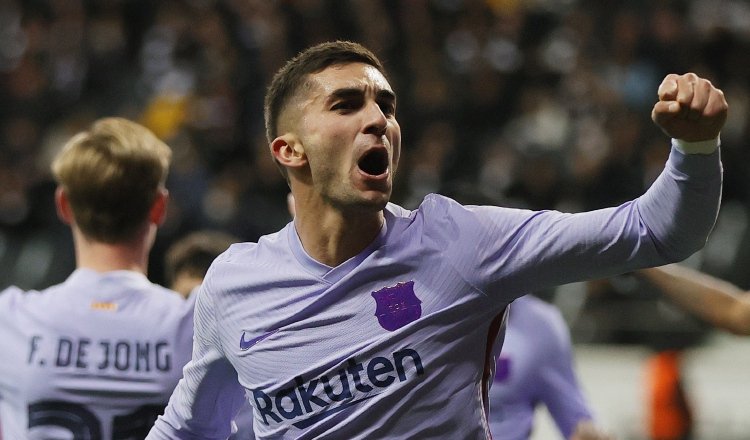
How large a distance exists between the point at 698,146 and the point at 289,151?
3.66 feet

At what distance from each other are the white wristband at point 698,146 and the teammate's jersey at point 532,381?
2635 mm

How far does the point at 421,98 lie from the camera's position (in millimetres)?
12891

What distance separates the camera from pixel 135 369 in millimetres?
3604

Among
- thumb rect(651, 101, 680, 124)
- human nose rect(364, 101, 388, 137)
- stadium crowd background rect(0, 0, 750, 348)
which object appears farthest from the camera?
stadium crowd background rect(0, 0, 750, 348)

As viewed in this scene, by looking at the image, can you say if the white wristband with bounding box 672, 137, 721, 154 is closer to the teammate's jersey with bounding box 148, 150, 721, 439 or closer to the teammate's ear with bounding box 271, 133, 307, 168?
the teammate's jersey with bounding box 148, 150, 721, 439

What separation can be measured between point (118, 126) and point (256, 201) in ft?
27.3

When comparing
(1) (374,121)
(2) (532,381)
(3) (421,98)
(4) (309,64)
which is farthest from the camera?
(3) (421,98)

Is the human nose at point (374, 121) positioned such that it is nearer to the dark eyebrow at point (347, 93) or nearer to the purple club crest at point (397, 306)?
the dark eyebrow at point (347, 93)

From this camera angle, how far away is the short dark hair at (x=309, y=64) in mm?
3164

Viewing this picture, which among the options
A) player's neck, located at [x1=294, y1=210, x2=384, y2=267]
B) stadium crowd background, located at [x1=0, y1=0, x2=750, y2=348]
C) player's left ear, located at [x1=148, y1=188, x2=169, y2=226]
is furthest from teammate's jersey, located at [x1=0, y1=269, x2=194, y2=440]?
stadium crowd background, located at [x1=0, y1=0, x2=750, y2=348]

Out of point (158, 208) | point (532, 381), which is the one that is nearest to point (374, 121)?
point (158, 208)

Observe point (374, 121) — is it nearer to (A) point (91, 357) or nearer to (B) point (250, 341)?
(B) point (250, 341)

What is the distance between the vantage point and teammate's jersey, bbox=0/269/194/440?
3.58m

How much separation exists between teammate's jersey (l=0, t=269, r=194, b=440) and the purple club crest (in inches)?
35.7
